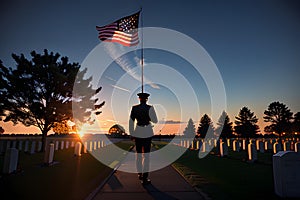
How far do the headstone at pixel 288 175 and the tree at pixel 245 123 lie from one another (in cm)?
7346

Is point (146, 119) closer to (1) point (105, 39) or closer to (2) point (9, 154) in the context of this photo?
(2) point (9, 154)

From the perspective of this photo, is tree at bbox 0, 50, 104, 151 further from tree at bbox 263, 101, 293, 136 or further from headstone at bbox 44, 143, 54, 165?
tree at bbox 263, 101, 293, 136

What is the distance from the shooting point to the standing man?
6.04 m

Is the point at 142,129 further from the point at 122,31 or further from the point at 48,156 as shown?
the point at 122,31

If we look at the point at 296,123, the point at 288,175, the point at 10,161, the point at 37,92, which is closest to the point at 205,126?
the point at 296,123

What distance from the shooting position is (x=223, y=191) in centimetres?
501

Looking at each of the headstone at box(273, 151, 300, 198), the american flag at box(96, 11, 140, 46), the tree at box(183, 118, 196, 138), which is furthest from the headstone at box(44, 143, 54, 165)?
the tree at box(183, 118, 196, 138)

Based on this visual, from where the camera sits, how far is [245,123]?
76.2 meters

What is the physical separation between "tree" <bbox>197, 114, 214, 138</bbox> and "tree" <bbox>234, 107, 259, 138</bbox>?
9033 millimetres

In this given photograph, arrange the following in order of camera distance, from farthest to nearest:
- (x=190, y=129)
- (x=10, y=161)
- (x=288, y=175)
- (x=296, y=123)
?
(x=190, y=129)
(x=296, y=123)
(x=10, y=161)
(x=288, y=175)

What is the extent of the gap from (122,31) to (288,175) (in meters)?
9.64

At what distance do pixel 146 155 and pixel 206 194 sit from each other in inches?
76.1

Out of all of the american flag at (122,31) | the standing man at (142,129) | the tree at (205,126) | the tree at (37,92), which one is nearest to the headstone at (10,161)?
the standing man at (142,129)

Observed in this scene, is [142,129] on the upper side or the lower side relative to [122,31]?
lower
